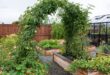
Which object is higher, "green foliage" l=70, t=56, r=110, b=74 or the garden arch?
the garden arch

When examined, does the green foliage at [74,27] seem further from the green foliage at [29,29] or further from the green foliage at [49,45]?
the green foliage at [49,45]

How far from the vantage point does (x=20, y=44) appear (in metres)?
8.74

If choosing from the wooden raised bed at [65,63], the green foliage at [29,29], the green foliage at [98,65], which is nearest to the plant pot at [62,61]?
the wooden raised bed at [65,63]

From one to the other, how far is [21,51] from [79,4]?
2.99 metres

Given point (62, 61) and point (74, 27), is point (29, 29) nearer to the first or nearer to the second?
point (74, 27)

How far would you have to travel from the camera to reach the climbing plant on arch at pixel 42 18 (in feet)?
28.5

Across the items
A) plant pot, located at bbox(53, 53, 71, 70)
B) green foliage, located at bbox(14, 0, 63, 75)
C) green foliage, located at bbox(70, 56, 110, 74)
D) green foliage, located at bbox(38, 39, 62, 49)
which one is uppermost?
green foliage, located at bbox(14, 0, 63, 75)

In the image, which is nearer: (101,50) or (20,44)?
(20,44)

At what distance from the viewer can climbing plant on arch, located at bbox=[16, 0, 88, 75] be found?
28.5 feet

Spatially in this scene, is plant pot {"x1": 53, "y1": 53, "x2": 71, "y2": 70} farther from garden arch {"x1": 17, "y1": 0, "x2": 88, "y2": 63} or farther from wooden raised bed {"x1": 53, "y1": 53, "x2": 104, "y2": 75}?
garden arch {"x1": 17, "y1": 0, "x2": 88, "y2": 63}

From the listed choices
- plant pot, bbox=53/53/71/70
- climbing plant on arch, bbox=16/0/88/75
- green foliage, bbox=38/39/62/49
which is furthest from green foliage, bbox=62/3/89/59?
green foliage, bbox=38/39/62/49

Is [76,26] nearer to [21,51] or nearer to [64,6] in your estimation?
[64,6]

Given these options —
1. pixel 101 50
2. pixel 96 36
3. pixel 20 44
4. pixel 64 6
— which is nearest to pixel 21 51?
pixel 20 44

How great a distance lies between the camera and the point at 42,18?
9.07 metres
